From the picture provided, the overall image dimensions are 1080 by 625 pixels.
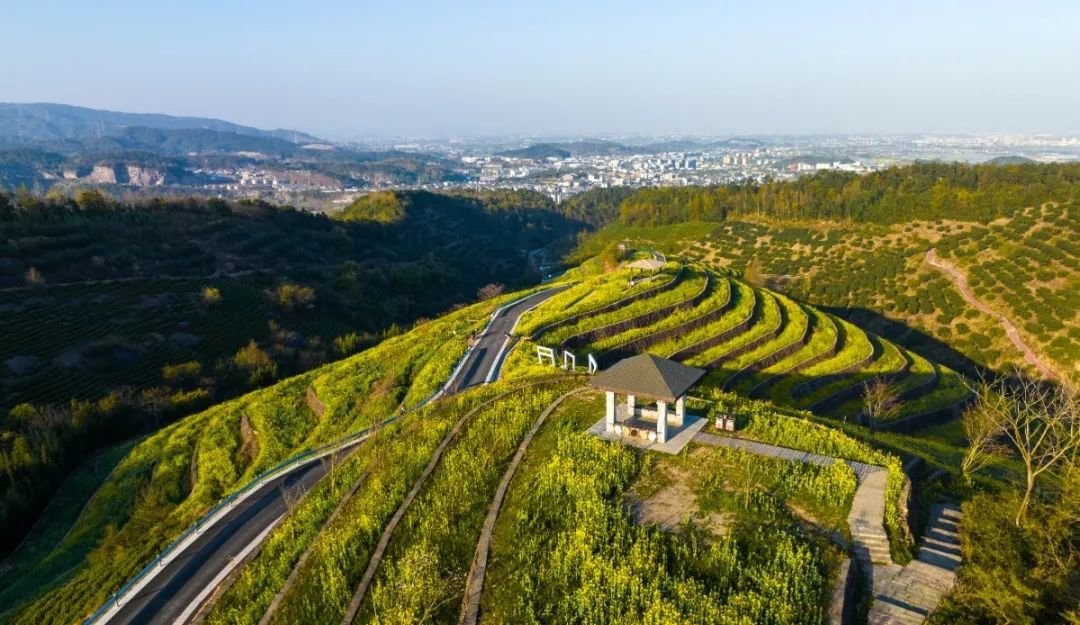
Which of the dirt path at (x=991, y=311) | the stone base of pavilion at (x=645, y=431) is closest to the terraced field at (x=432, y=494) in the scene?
the stone base of pavilion at (x=645, y=431)

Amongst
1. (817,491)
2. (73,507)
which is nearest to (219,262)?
(73,507)

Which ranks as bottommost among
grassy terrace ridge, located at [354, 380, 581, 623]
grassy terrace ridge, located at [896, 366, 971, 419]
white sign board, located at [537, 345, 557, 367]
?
grassy terrace ridge, located at [896, 366, 971, 419]

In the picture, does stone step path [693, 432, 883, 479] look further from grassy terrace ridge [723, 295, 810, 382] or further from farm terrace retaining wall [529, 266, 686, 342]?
farm terrace retaining wall [529, 266, 686, 342]

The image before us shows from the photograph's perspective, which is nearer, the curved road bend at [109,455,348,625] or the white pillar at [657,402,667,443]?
the curved road bend at [109,455,348,625]

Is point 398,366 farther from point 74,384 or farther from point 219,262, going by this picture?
point 219,262

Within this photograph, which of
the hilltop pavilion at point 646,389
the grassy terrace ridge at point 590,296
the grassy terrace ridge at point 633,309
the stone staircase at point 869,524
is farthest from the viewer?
the grassy terrace ridge at point 590,296

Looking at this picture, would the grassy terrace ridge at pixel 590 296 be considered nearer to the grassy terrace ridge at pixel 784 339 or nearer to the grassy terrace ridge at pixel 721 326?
the grassy terrace ridge at pixel 721 326

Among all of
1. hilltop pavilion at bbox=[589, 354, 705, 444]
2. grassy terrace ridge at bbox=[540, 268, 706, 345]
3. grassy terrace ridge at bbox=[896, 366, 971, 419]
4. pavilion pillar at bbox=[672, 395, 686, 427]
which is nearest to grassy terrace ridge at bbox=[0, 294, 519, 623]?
grassy terrace ridge at bbox=[540, 268, 706, 345]

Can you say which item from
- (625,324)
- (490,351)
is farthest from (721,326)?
(490,351)
